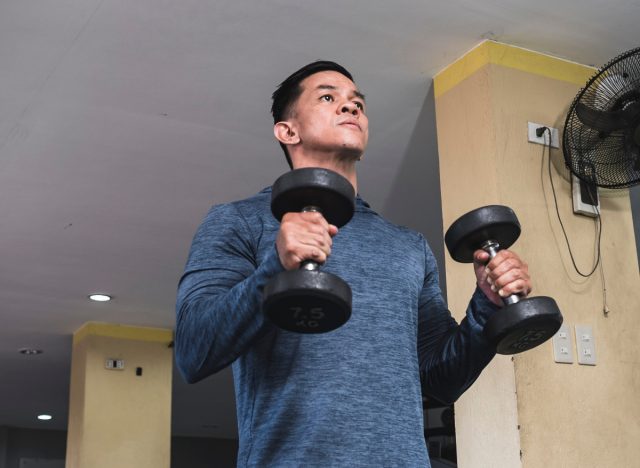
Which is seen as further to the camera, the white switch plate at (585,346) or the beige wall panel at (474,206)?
the white switch plate at (585,346)

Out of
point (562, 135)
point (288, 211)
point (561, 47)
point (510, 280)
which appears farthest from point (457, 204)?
point (288, 211)

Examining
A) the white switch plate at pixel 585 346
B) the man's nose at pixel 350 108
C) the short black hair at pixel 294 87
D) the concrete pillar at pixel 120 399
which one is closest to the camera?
the man's nose at pixel 350 108

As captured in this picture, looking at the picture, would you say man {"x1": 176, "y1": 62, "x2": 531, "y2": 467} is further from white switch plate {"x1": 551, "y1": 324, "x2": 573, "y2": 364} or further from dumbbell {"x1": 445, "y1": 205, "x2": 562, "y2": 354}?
white switch plate {"x1": 551, "y1": 324, "x2": 573, "y2": 364}

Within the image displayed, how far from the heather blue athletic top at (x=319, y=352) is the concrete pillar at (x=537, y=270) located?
1.16 metres

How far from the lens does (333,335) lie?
48.0 inches

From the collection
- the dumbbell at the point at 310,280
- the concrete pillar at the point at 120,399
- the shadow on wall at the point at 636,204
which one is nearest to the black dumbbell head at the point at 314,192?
the dumbbell at the point at 310,280

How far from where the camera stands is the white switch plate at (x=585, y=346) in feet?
8.54

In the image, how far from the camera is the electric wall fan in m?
2.60

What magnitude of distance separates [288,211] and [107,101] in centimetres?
222

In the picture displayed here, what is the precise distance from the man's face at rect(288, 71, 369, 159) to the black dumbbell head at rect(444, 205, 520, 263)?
209 millimetres

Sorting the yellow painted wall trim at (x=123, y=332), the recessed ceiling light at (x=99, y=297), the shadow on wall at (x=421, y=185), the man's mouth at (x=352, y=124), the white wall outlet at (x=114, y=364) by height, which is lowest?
the man's mouth at (x=352, y=124)

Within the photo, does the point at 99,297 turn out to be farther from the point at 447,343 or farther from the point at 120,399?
the point at 447,343

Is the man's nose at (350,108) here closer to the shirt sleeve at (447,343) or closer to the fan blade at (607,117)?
the shirt sleeve at (447,343)

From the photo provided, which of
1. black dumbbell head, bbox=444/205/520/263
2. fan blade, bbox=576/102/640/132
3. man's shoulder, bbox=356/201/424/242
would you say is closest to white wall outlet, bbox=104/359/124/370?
fan blade, bbox=576/102/640/132
